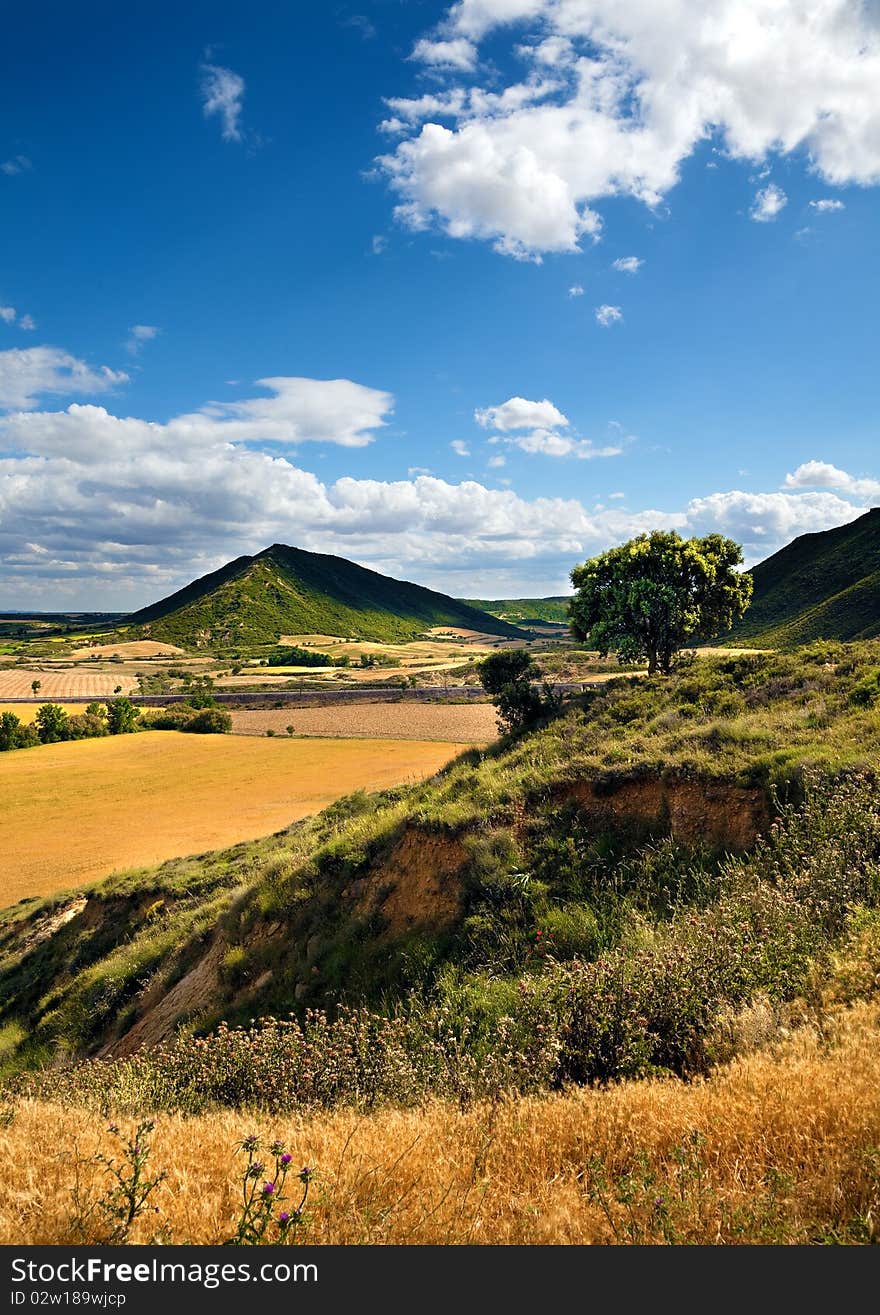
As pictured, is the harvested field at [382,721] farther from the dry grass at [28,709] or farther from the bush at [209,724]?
the dry grass at [28,709]

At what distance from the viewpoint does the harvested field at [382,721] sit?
75875 mm

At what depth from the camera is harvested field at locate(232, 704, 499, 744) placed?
7588 cm

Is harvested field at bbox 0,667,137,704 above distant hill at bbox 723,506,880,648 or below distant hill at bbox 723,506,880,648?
below

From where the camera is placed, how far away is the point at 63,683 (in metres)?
121

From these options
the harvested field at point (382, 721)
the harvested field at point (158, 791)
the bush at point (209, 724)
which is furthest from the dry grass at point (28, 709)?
the harvested field at point (382, 721)

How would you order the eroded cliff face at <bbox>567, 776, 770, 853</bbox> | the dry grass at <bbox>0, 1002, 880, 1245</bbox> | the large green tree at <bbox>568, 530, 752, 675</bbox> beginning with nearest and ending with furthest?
the dry grass at <bbox>0, 1002, 880, 1245</bbox>, the eroded cliff face at <bbox>567, 776, 770, 853</bbox>, the large green tree at <bbox>568, 530, 752, 675</bbox>

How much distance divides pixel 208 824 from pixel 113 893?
62.7 ft

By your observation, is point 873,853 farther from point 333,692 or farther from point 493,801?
point 333,692

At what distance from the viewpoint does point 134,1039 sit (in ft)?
37.1

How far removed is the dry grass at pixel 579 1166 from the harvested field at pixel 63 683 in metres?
115

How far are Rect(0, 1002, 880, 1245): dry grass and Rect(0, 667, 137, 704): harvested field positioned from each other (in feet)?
377

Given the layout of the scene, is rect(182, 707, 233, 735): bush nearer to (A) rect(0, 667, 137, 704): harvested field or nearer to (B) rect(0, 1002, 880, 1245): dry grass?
(A) rect(0, 667, 137, 704): harvested field

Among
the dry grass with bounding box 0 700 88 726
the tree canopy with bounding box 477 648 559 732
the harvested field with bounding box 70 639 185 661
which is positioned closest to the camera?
the tree canopy with bounding box 477 648 559 732

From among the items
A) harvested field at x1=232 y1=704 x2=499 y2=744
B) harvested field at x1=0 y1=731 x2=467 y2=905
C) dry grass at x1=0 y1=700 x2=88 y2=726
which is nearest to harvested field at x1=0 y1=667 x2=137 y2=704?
dry grass at x1=0 y1=700 x2=88 y2=726
